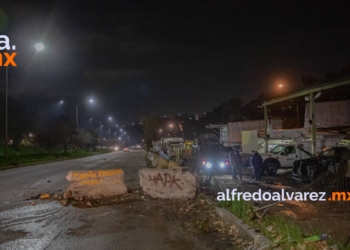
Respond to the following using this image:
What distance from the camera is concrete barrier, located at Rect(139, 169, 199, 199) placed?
43.4 feet

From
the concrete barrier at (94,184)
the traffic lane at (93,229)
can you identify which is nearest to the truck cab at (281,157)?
the concrete barrier at (94,184)

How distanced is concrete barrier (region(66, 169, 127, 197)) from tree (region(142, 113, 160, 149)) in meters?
57.9

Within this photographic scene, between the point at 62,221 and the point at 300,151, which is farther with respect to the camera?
the point at 300,151

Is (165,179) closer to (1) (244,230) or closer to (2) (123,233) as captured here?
(2) (123,233)

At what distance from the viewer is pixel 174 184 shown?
43.6 feet

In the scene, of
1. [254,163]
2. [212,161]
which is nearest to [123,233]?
[254,163]

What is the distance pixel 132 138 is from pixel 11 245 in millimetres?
192079

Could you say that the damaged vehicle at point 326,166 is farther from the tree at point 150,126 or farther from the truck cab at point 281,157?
the tree at point 150,126

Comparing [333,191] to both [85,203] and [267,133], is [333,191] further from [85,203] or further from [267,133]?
[267,133]

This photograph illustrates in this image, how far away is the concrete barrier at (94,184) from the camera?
13.7m

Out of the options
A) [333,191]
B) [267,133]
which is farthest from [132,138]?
[333,191]

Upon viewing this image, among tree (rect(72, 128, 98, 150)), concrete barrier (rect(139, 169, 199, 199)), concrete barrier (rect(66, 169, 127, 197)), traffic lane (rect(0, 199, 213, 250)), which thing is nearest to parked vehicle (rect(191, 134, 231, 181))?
concrete barrier (rect(139, 169, 199, 199))

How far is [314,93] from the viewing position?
2581 centimetres

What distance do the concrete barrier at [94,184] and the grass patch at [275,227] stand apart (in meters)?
4.48
